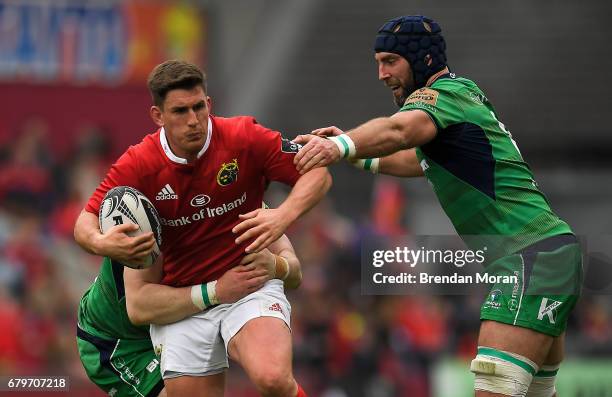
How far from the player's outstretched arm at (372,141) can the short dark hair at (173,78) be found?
0.71 m

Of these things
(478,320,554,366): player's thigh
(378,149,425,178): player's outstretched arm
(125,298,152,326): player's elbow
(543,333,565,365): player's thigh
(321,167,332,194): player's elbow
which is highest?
(378,149,425,178): player's outstretched arm

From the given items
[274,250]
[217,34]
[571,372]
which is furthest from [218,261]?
[217,34]

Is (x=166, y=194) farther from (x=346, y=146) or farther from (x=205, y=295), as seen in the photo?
(x=346, y=146)

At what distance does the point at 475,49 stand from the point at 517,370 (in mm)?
13916

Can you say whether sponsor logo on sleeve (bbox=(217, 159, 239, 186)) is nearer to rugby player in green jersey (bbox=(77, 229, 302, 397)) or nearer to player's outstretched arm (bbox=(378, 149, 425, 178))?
rugby player in green jersey (bbox=(77, 229, 302, 397))

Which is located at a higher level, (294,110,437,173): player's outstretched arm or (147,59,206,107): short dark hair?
(147,59,206,107): short dark hair

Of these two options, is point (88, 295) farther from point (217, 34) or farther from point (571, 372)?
point (217, 34)

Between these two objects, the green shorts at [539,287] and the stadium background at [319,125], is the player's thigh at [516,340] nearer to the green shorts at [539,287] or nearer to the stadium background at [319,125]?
the green shorts at [539,287]

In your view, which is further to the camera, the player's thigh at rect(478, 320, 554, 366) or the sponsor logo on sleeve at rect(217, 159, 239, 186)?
the sponsor logo on sleeve at rect(217, 159, 239, 186)

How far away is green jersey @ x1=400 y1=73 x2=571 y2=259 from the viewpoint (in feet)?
21.4

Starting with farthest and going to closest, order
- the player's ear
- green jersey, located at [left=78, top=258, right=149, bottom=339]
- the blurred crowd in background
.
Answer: the blurred crowd in background < green jersey, located at [left=78, top=258, right=149, bottom=339] < the player's ear

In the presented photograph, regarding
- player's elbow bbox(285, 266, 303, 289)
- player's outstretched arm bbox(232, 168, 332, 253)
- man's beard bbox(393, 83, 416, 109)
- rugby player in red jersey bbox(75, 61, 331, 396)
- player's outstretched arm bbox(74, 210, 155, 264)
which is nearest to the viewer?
player's outstretched arm bbox(232, 168, 332, 253)

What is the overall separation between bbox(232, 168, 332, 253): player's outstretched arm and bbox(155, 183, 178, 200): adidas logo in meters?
0.51

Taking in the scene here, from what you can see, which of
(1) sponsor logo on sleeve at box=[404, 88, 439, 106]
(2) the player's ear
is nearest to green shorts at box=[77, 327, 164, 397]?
(2) the player's ear
